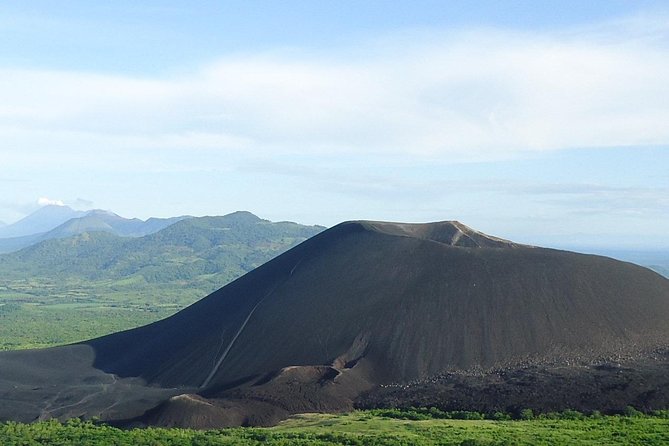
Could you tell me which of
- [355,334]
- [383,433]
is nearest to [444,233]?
[355,334]

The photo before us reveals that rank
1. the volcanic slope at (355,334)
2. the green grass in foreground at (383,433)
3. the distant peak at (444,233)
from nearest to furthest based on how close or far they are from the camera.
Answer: the green grass in foreground at (383,433) → the volcanic slope at (355,334) → the distant peak at (444,233)

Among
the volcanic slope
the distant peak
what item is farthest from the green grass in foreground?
the distant peak

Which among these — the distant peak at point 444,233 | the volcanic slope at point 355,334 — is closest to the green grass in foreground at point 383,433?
the volcanic slope at point 355,334

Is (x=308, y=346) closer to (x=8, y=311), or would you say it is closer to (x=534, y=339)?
(x=534, y=339)

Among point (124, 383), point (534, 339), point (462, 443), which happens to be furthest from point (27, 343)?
point (462, 443)

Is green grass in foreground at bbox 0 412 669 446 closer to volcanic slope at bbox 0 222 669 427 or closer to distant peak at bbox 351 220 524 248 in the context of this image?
volcanic slope at bbox 0 222 669 427

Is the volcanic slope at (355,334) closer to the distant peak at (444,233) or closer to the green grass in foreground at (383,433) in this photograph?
the distant peak at (444,233)
